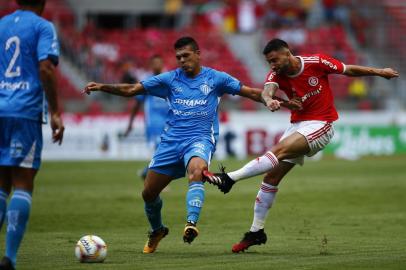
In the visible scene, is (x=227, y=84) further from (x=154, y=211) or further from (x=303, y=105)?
(x=154, y=211)

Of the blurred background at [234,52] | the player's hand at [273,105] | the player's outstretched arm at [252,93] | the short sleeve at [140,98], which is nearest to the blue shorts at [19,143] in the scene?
the player's hand at [273,105]

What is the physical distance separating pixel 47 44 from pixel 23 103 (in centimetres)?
60

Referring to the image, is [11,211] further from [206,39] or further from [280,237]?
[206,39]

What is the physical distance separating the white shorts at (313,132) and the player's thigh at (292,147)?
0.07m

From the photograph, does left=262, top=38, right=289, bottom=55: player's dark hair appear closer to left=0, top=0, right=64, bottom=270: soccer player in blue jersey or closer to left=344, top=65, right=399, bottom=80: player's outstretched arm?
left=344, top=65, right=399, bottom=80: player's outstretched arm

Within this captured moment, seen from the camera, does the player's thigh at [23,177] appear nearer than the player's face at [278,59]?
Yes

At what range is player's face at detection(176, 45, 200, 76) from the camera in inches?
434

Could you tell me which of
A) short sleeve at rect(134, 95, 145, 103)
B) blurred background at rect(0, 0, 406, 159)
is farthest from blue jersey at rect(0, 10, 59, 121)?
blurred background at rect(0, 0, 406, 159)

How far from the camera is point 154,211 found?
11258mm

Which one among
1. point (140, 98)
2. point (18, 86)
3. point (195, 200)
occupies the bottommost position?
point (195, 200)

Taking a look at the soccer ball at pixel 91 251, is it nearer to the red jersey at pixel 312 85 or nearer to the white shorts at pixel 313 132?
the white shorts at pixel 313 132

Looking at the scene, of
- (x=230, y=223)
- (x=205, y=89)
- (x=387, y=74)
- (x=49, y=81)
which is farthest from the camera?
(x=230, y=223)

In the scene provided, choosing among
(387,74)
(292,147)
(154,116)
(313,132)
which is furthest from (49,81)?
(154,116)

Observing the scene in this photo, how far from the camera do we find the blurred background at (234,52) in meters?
31.5
